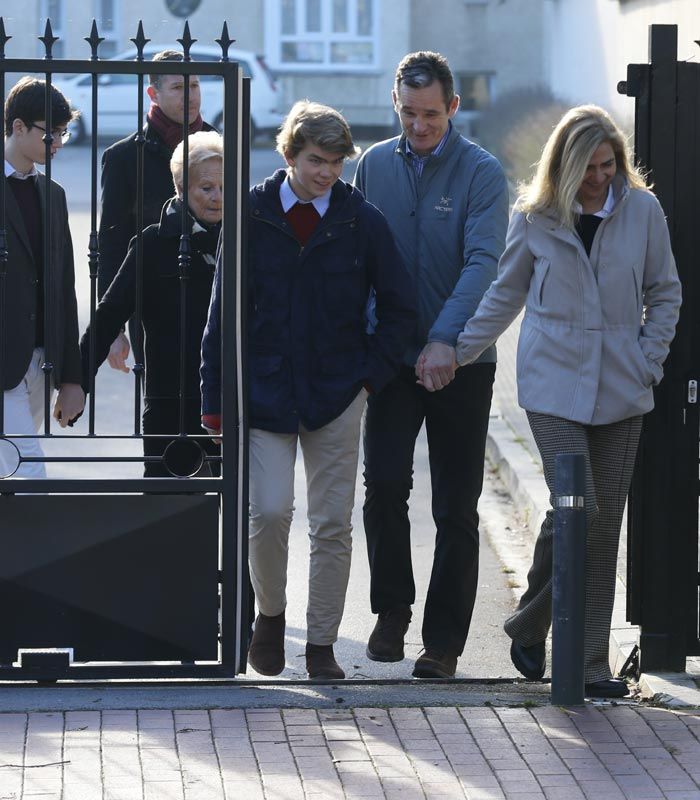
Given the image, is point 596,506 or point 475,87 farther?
point 475,87

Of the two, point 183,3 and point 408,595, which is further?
point 183,3

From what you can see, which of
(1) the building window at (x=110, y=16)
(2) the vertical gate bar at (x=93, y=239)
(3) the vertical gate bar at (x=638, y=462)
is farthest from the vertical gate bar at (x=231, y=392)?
(1) the building window at (x=110, y=16)

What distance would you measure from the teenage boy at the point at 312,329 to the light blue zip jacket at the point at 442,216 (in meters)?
0.24

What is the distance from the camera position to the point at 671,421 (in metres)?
5.28

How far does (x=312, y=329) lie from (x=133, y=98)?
22452mm

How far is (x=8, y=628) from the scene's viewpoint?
5.06 m

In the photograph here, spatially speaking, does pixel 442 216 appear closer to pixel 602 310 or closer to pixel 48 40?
pixel 602 310

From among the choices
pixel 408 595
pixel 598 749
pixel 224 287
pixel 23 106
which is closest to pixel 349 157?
pixel 224 287

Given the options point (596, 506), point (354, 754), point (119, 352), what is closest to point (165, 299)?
point (119, 352)

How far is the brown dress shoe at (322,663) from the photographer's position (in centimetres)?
534

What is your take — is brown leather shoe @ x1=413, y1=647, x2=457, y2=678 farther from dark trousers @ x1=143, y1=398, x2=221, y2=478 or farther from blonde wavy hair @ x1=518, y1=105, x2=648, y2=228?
blonde wavy hair @ x1=518, y1=105, x2=648, y2=228

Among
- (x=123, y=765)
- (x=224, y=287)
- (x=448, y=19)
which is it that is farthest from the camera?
(x=448, y=19)

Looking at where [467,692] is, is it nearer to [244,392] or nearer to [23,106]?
[244,392]

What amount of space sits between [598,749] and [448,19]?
32.7 metres
